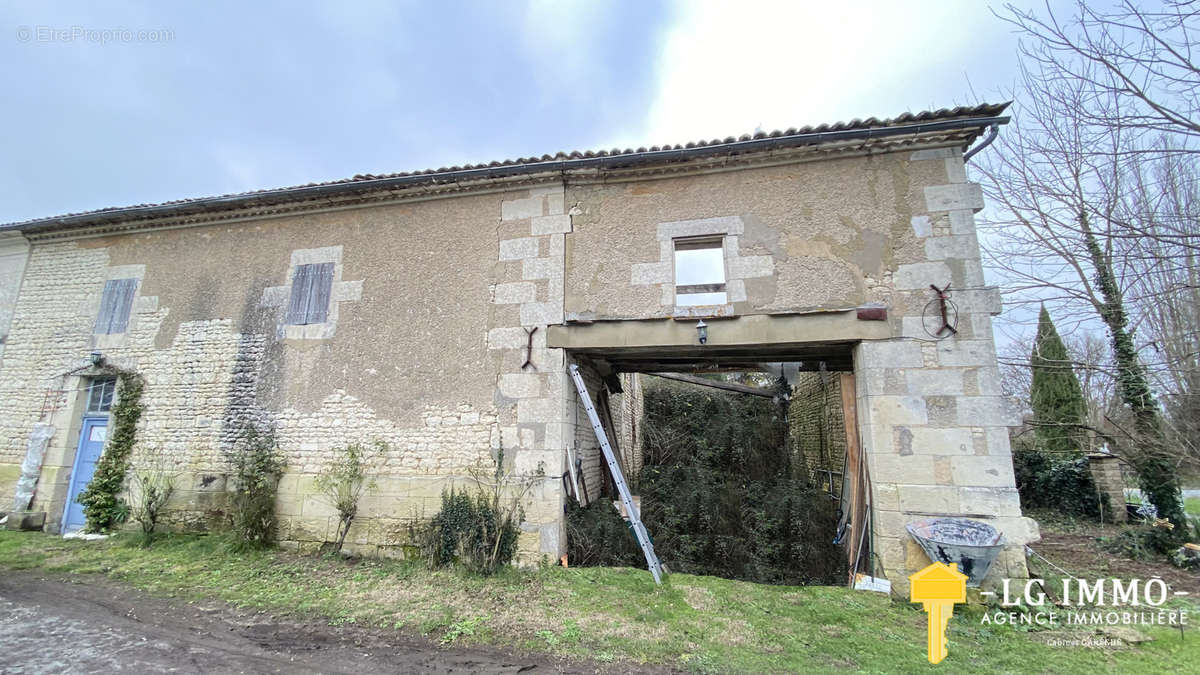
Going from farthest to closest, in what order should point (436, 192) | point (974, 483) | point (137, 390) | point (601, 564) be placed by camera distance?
point (137, 390)
point (436, 192)
point (601, 564)
point (974, 483)

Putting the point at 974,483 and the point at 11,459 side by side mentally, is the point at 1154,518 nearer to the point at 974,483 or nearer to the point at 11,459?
the point at 974,483

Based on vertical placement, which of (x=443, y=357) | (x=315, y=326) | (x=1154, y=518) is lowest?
(x=1154, y=518)

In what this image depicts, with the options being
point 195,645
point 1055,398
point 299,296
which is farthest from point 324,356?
point 1055,398

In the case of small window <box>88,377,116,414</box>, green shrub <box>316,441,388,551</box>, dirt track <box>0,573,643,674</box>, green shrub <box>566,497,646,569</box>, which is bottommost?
dirt track <box>0,573,643,674</box>

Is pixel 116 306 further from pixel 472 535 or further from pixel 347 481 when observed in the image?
pixel 472 535

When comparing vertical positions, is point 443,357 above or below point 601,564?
above

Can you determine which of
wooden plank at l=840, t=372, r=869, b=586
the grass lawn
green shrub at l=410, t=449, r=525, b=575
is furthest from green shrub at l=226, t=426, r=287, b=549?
wooden plank at l=840, t=372, r=869, b=586

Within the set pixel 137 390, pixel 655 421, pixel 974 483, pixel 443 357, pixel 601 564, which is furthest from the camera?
pixel 655 421

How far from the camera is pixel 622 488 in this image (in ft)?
19.2

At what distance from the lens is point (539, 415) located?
19.7 ft

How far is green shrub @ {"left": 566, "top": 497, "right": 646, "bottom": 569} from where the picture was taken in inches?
234

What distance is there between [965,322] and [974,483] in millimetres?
1659

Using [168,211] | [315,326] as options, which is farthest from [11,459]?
[315,326]

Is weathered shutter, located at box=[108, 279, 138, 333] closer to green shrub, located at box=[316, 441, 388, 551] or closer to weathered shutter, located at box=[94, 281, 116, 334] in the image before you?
weathered shutter, located at box=[94, 281, 116, 334]
